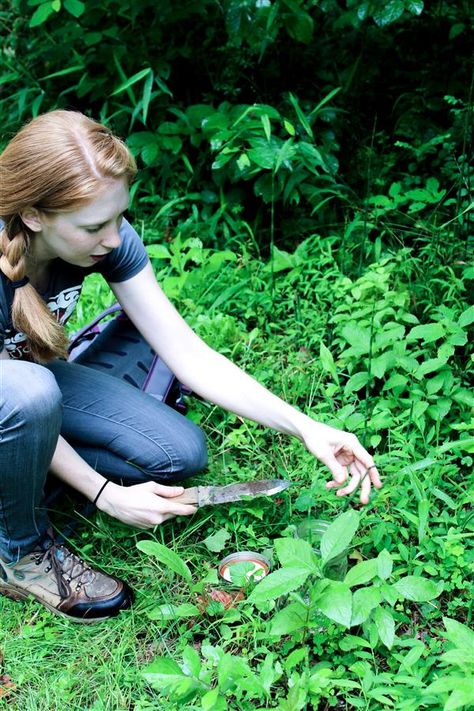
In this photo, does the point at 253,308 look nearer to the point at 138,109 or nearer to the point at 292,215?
the point at 292,215

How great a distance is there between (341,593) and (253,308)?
1582 mm

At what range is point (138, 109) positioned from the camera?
331 centimetres

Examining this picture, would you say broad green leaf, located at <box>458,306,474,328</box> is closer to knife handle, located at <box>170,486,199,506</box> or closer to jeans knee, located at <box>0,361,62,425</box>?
knife handle, located at <box>170,486,199,506</box>

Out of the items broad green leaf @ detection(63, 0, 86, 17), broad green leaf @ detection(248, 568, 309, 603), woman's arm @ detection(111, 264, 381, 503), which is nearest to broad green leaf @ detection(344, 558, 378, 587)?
broad green leaf @ detection(248, 568, 309, 603)

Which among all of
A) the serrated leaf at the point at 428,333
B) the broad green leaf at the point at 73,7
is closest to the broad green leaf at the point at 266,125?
the broad green leaf at the point at 73,7

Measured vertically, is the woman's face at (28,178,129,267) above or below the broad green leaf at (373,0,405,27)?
below

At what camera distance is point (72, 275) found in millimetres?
2100

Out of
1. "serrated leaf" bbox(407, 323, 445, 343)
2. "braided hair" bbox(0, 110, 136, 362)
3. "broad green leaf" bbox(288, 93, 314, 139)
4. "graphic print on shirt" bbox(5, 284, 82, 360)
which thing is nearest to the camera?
"braided hair" bbox(0, 110, 136, 362)

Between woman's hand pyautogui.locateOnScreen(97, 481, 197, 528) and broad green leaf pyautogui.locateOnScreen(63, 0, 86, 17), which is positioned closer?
woman's hand pyautogui.locateOnScreen(97, 481, 197, 528)

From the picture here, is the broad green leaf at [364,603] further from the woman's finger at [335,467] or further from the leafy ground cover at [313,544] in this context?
the woman's finger at [335,467]

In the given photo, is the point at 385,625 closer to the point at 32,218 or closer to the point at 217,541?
→ the point at 217,541

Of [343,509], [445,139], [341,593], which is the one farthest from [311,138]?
[341,593]

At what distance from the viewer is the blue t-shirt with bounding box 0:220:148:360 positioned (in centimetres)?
203

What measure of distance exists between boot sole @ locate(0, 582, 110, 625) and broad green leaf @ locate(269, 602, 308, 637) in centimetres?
53
